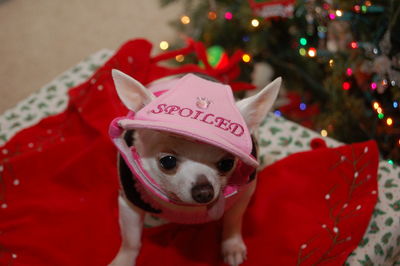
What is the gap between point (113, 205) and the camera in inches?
39.6

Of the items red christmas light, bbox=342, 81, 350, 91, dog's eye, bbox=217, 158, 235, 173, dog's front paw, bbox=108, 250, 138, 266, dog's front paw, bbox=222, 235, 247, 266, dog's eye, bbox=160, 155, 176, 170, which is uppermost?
dog's eye, bbox=160, 155, 176, 170

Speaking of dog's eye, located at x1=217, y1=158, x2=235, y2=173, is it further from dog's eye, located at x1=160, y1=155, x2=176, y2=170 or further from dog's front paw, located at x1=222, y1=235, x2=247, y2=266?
dog's front paw, located at x1=222, y1=235, x2=247, y2=266

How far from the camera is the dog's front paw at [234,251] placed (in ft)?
2.93

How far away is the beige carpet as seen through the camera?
6.12 ft

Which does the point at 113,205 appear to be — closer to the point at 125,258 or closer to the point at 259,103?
the point at 125,258

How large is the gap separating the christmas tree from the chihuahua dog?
50 cm

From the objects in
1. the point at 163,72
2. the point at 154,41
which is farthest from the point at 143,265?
the point at 154,41

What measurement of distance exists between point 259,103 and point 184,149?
0.14 metres

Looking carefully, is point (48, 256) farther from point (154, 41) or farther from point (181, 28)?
point (154, 41)

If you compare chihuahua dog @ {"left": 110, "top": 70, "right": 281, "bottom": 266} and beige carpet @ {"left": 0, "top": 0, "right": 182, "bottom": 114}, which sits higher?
chihuahua dog @ {"left": 110, "top": 70, "right": 281, "bottom": 266}

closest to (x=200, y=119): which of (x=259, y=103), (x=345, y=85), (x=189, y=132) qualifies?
(x=189, y=132)

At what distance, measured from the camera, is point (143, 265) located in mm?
898

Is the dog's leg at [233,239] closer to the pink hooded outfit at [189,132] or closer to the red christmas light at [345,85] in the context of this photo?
the pink hooded outfit at [189,132]

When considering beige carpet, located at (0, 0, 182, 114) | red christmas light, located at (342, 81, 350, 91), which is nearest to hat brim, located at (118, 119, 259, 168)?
red christmas light, located at (342, 81, 350, 91)
